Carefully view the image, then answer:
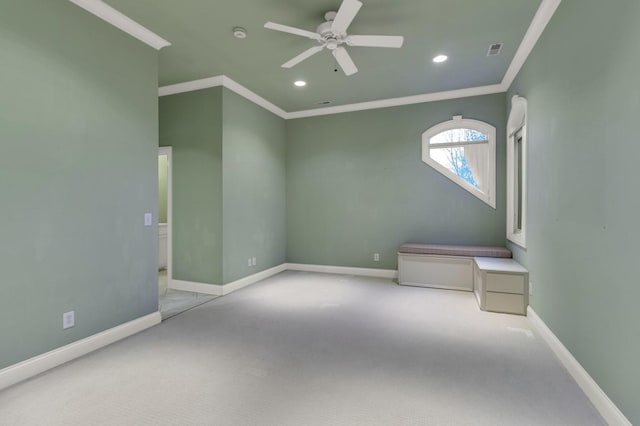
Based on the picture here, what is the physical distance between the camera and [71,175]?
2551 millimetres

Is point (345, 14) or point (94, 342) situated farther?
point (94, 342)

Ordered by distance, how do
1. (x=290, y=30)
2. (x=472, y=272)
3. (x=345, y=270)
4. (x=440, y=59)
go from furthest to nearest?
(x=345, y=270)
(x=472, y=272)
(x=440, y=59)
(x=290, y=30)

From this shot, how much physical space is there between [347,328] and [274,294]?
1.51 meters

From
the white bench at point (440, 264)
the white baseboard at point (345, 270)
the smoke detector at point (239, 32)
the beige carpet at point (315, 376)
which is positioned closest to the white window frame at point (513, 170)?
the white bench at point (440, 264)

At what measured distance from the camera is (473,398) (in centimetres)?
201

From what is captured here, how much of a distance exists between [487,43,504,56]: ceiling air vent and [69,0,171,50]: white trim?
3.65 meters

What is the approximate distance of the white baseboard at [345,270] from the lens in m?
5.39

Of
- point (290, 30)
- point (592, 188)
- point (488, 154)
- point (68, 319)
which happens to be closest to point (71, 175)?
point (68, 319)

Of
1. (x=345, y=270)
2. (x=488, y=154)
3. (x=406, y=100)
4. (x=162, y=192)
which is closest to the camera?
(x=488, y=154)

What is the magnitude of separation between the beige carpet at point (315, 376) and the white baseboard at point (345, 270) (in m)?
1.78

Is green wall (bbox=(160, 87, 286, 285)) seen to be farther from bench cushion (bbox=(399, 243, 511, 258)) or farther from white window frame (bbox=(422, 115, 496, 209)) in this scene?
white window frame (bbox=(422, 115, 496, 209))

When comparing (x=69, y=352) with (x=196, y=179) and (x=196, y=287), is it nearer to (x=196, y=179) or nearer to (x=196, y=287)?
(x=196, y=287)

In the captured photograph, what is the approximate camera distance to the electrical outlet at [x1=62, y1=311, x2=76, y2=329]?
2492 millimetres

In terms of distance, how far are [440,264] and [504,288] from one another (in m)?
1.12
